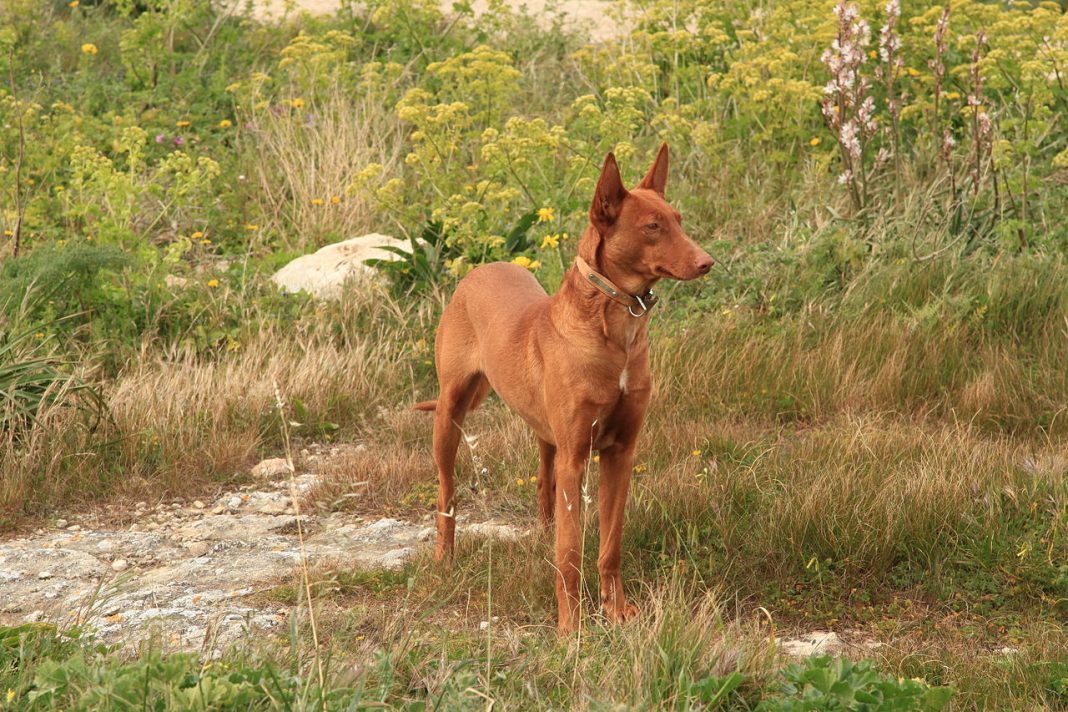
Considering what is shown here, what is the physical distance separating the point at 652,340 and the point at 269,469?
207 centimetres

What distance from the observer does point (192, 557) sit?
547cm

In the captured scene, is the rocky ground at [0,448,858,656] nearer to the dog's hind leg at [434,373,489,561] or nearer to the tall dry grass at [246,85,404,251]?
the dog's hind leg at [434,373,489,561]

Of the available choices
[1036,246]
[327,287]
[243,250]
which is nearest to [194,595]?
[327,287]

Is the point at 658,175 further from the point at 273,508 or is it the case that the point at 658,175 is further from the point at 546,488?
the point at 273,508

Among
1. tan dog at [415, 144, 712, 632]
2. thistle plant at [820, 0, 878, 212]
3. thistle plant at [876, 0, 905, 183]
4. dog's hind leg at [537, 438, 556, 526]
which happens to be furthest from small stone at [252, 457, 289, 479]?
thistle plant at [876, 0, 905, 183]

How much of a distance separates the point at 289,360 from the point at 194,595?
225 cm

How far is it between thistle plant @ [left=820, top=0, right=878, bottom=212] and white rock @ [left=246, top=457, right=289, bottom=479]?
3.45m

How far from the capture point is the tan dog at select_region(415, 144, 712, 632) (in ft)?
13.7

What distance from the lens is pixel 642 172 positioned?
27.0 ft

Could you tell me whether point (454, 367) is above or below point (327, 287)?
above

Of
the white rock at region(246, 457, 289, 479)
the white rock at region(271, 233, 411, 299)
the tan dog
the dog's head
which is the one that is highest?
the dog's head

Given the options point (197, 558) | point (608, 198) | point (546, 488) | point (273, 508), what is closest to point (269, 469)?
point (273, 508)

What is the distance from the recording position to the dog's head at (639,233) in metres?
4.08

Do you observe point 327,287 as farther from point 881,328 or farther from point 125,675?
point 125,675
